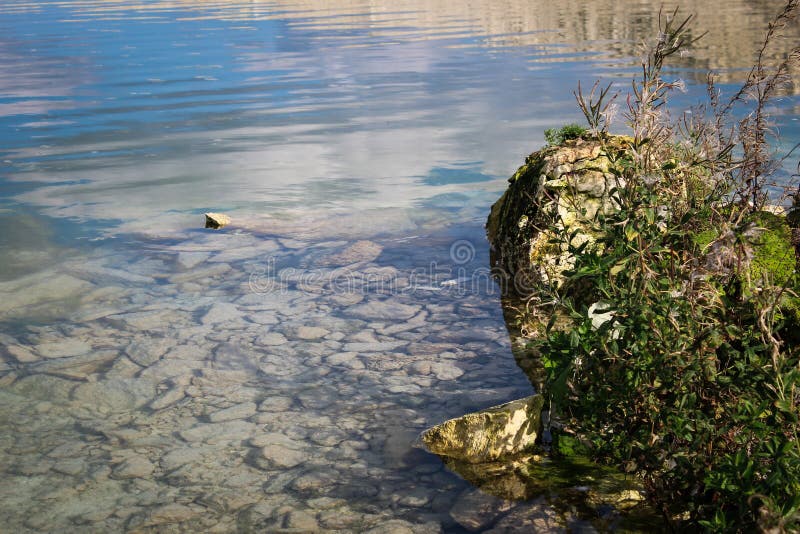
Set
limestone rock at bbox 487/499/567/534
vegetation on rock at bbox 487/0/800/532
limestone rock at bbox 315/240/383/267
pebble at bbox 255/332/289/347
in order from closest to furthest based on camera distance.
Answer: vegetation on rock at bbox 487/0/800/532 < limestone rock at bbox 487/499/567/534 < pebble at bbox 255/332/289/347 < limestone rock at bbox 315/240/383/267

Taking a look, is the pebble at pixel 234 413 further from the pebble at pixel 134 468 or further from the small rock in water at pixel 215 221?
the small rock in water at pixel 215 221

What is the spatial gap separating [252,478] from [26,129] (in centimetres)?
1475

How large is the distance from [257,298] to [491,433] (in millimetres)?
3625

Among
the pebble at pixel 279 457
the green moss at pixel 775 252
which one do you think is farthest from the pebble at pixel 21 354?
the green moss at pixel 775 252

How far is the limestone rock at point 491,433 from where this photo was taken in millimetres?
5188

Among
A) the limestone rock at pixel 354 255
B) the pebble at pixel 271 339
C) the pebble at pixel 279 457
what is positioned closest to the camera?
the pebble at pixel 279 457

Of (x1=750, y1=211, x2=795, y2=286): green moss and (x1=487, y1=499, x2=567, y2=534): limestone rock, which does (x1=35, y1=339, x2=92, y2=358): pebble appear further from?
(x1=750, y1=211, x2=795, y2=286): green moss

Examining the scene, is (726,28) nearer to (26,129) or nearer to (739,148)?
(739,148)

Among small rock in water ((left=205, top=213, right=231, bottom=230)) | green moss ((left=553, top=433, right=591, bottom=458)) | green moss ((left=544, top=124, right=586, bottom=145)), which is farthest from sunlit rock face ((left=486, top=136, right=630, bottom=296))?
small rock in water ((left=205, top=213, right=231, bottom=230))

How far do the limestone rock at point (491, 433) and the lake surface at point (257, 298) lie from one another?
0.19m

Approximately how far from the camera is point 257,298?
8.08m

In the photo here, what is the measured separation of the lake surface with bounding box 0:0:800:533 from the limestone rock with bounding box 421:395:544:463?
0.19 meters

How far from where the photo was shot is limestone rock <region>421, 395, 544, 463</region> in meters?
5.19

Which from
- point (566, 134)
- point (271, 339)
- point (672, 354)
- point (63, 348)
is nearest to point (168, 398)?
point (271, 339)
